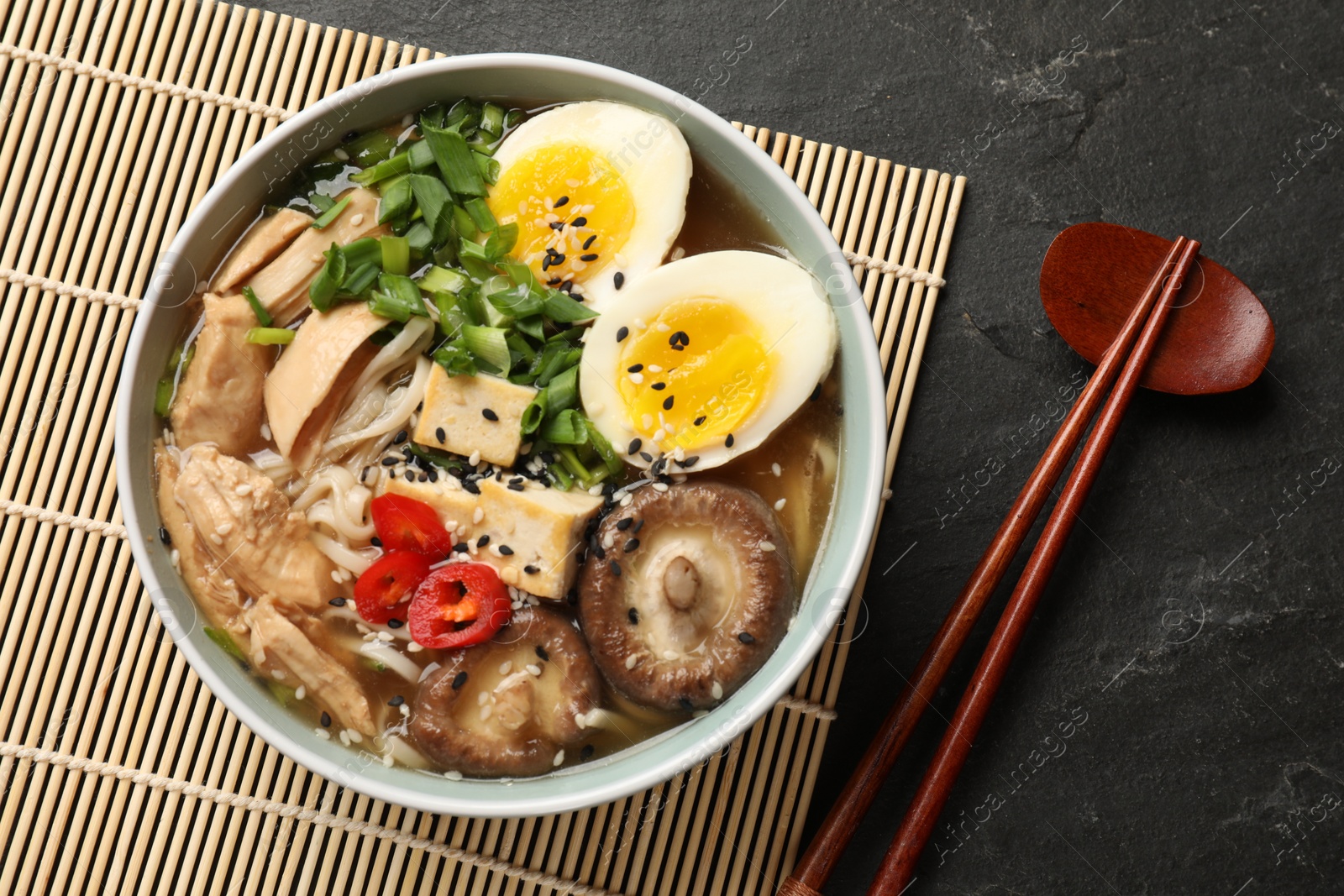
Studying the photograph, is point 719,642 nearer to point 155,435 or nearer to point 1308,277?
point 155,435

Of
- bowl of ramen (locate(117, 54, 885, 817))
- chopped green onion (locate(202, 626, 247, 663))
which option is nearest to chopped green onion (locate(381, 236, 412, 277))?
bowl of ramen (locate(117, 54, 885, 817))

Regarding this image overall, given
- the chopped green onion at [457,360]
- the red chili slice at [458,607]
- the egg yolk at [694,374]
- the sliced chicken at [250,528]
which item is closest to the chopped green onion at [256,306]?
the sliced chicken at [250,528]

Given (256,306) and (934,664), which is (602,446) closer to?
(256,306)

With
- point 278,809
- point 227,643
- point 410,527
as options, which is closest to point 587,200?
point 410,527

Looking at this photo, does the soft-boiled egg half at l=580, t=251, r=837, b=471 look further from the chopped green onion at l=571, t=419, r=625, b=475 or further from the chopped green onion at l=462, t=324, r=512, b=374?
the chopped green onion at l=462, t=324, r=512, b=374

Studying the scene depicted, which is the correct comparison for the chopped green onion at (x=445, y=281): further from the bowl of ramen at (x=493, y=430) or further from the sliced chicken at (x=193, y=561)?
the sliced chicken at (x=193, y=561)
